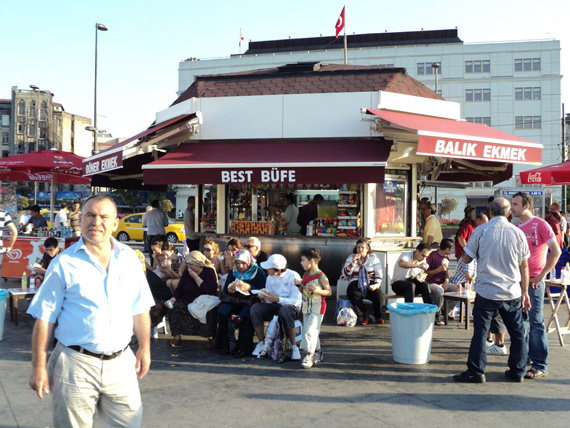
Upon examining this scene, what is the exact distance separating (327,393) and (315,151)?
16.1ft

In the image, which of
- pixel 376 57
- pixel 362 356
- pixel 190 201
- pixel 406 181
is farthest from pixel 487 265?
pixel 376 57

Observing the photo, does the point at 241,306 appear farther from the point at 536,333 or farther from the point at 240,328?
the point at 536,333

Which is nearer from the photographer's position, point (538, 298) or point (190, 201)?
point (538, 298)

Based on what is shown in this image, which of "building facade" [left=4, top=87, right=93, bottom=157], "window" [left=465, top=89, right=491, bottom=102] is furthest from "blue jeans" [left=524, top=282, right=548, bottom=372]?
"building facade" [left=4, top=87, right=93, bottom=157]

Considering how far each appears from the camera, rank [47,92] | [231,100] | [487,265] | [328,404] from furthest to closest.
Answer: [47,92], [231,100], [487,265], [328,404]

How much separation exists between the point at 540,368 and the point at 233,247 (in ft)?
14.0

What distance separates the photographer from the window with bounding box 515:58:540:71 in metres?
49.9

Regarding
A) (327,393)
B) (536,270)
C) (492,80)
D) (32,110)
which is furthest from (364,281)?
(32,110)

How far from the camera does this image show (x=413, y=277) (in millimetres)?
8547

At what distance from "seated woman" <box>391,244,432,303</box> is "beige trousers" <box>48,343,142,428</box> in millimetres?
5859

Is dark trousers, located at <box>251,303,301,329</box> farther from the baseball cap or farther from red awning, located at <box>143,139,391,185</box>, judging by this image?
red awning, located at <box>143,139,391,185</box>

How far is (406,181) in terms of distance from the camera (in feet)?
35.4

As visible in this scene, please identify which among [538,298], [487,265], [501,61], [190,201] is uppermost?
[501,61]

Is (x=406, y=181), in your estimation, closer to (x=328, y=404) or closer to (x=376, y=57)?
(x=328, y=404)
